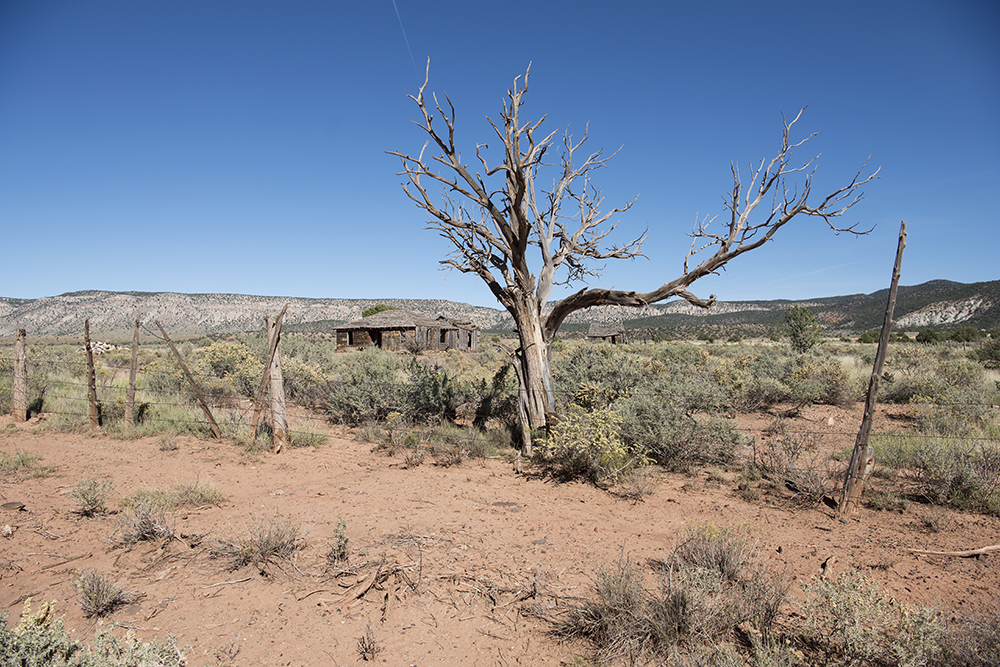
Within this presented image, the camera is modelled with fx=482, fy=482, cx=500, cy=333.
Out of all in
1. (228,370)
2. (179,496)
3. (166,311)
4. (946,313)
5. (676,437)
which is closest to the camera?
(179,496)

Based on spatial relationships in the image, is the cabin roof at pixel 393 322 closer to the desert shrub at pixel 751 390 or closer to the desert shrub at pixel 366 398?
the desert shrub at pixel 366 398

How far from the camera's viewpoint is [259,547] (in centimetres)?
442

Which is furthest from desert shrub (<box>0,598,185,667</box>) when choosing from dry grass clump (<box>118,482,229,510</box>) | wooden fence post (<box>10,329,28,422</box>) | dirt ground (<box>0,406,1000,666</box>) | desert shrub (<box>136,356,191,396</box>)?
desert shrub (<box>136,356,191,396</box>)

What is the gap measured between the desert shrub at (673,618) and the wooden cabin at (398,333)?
27.3 m

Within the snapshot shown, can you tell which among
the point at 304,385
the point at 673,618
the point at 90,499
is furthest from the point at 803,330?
the point at 90,499

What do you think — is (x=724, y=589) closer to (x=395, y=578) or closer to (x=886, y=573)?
(x=886, y=573)

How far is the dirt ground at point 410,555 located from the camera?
3461 mm

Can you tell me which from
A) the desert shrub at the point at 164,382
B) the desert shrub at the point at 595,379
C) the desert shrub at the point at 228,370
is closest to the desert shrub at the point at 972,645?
the desert shrub at the point at 595,379

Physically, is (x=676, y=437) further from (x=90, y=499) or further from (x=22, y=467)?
(x=22, y=467)

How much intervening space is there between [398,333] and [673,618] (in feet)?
97.9

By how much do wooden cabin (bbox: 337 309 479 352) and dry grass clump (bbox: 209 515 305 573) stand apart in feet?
83.9

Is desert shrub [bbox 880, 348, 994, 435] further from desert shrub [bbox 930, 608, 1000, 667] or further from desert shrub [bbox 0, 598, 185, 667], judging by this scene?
desert shrub [bbox 0, 598, 185, 667]

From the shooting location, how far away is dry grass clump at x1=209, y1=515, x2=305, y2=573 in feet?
14.3

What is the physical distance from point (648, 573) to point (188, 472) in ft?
22.6
